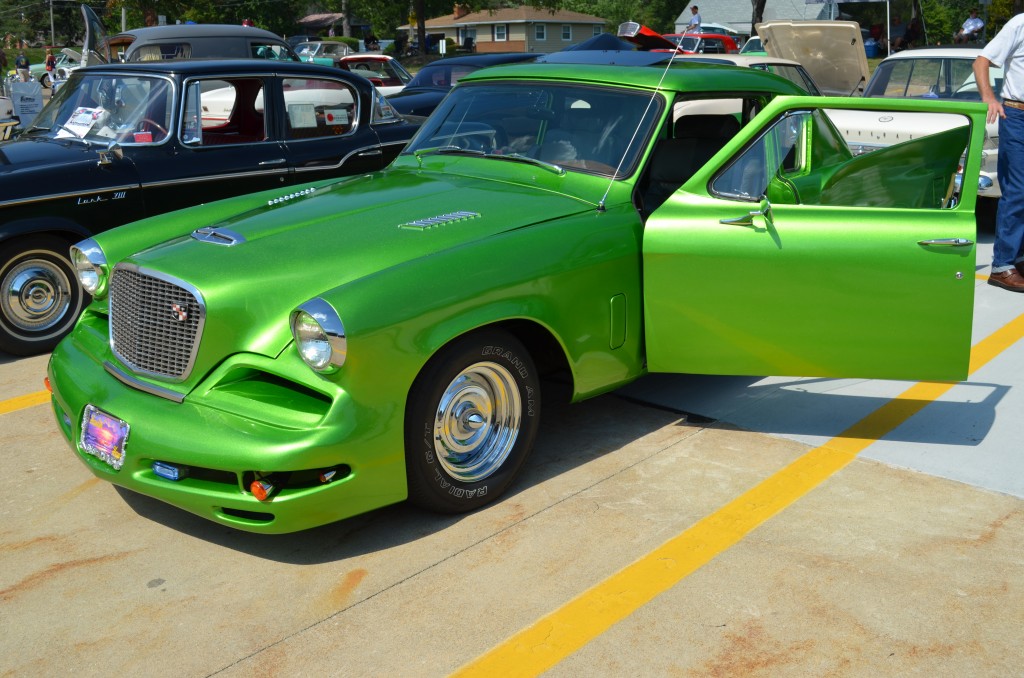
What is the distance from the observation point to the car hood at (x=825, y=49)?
39.0 ft

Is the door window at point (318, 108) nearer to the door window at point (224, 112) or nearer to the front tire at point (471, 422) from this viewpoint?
the door window at point (224, 112)

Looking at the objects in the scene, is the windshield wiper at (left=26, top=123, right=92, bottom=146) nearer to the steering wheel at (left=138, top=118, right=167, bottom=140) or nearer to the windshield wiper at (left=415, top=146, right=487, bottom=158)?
the steering wheel at (left=138, top=118, right=167, bottom=140)

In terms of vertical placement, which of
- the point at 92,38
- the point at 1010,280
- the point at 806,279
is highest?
the point at 92,38

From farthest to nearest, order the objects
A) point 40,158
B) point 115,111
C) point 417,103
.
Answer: point 417,103, point 115,111, point 40,158

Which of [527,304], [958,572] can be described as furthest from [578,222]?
[958,572]

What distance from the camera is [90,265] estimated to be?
460 cm

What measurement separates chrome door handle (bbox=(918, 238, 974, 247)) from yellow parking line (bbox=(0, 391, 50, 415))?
446cm

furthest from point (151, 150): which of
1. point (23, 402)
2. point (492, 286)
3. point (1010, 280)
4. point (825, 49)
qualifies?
point (825, 49)

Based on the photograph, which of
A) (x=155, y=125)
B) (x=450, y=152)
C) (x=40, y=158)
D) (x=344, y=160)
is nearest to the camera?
(x=450, y=152)

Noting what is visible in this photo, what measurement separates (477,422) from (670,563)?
918mm

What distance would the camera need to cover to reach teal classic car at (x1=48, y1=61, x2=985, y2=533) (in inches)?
140

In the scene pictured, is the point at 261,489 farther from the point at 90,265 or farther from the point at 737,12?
the point at 737,12

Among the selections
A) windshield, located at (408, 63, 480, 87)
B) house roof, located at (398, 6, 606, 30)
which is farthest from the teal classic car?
house roof, located at (398, 6, 606, 30)

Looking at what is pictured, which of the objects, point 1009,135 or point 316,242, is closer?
point 316,242
